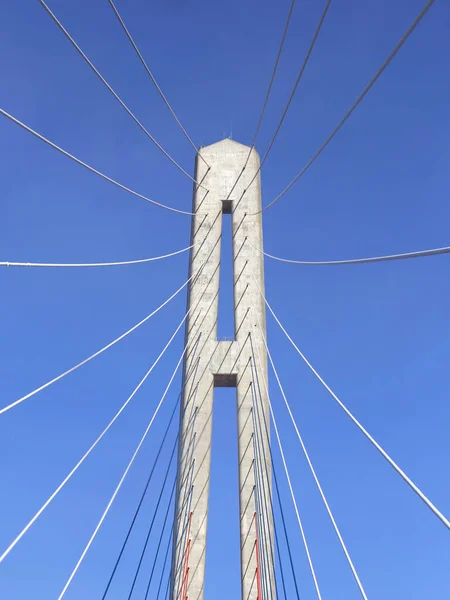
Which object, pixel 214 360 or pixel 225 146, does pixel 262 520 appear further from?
pixel 225 146

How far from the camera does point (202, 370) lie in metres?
12.2

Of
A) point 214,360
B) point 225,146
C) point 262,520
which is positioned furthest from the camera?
point 225,146

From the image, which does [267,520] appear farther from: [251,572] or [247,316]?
[247,316]

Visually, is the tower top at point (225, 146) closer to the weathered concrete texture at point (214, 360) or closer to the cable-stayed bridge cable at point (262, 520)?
the weathered concrete texture at point (214, 360)

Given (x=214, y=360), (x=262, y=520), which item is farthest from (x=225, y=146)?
(x=262, y=520)

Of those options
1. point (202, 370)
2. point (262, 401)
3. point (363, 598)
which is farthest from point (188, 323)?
point (363, 598)

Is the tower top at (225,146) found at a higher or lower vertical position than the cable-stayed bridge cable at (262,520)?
higher

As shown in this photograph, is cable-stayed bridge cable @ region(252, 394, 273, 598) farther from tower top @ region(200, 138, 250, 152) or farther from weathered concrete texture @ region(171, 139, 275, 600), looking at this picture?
tower top @ region(200, 138, 250, 152)

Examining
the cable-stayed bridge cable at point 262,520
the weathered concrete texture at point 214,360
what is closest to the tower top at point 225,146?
the weathered concrete texture at point 214,360

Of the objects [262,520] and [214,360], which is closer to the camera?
[262,520]

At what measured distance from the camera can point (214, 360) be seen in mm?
12234

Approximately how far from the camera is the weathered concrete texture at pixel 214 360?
10.8 meters

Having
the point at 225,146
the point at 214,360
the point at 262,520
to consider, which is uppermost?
the point at 225,146

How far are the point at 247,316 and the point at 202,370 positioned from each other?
132 centimetres
